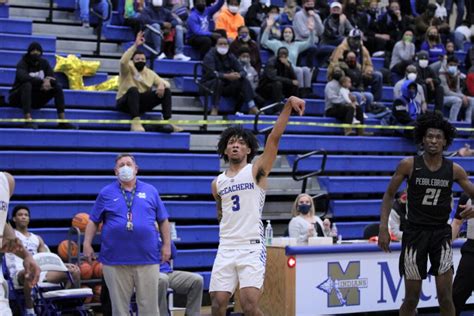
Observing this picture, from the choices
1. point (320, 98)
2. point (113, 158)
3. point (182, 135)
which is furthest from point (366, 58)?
point (113, 158)

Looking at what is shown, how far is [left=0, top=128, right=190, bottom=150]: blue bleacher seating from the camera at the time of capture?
52.9 ft

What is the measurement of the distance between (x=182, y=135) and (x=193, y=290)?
4.56 meters

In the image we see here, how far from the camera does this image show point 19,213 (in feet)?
45.1

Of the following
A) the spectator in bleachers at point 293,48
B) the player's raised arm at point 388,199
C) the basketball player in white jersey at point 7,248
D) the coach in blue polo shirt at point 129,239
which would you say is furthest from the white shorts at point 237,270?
the spectator in bleachers at point 293,48

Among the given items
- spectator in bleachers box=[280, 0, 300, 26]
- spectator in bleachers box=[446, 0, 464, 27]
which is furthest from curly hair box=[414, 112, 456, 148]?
spectator in bleachers box=[446, 0, 464, 27]

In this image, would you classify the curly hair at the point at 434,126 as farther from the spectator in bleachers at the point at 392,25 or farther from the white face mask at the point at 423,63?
the spectator in bleachers at the point at 392,25

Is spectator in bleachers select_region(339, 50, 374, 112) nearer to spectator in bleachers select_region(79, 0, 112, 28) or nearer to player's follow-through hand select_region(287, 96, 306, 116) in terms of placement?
spectator in bleachers select_region(79, 0, 112, 28)

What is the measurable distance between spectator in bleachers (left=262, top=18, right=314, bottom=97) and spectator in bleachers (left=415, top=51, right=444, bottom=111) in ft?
7.21

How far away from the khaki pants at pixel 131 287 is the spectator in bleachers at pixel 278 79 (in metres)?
7.79

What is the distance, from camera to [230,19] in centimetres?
2075

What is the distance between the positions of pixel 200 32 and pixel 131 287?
8806mm

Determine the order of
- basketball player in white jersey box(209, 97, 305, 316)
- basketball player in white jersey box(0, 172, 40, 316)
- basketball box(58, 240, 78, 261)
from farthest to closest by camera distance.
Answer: basketball box(58, 240, 78, 261), basketball player in white jersey box(209, 97, 305, 316), basketball player in white jersey box(0, 172, 40, 316)

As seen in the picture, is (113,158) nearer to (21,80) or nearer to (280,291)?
(21,80)

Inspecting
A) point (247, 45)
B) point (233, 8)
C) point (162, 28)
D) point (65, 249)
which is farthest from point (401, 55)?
point (65, 249)
